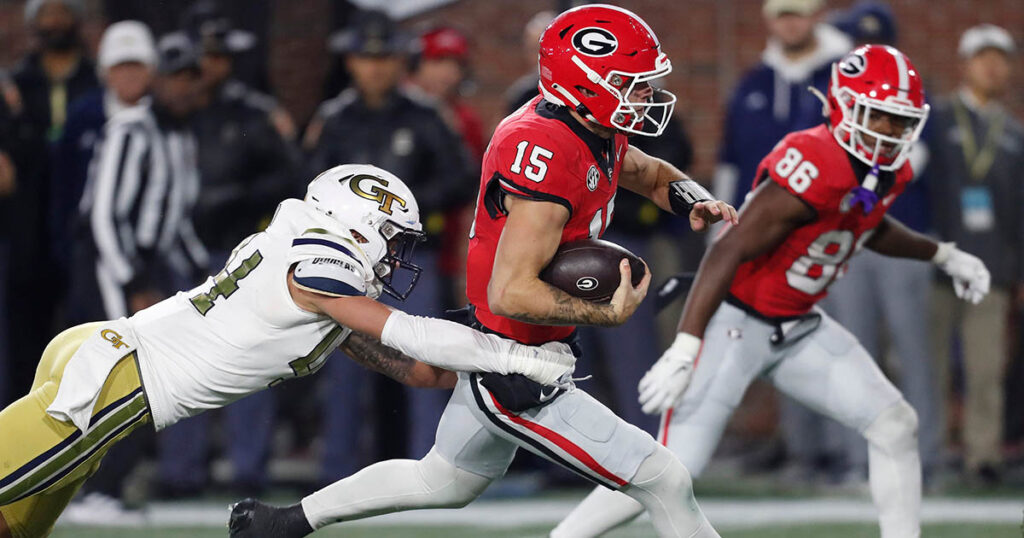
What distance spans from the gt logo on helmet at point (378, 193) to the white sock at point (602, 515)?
40.7 inches

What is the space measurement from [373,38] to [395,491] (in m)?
3.16

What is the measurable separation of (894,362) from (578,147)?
4.09m

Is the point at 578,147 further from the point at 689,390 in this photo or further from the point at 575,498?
the point at 575,498

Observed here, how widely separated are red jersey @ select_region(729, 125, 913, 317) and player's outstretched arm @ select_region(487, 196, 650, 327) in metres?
1.09

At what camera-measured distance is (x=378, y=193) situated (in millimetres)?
3893

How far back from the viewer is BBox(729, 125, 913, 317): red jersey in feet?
14.8

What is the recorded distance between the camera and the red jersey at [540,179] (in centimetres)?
361

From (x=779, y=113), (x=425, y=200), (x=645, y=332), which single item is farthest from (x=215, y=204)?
(x=779, y=113)

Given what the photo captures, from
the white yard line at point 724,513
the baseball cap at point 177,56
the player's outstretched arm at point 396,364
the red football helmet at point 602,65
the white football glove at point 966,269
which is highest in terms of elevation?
the red football helmet at point 602,65

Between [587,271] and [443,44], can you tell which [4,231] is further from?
[587,271]

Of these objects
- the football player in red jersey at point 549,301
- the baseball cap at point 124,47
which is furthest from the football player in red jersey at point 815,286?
the baseball cap at point 124,47

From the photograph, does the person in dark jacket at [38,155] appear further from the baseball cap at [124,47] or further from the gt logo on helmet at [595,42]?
the gt logo on helmet at [595,42]

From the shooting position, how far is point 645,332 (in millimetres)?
6840

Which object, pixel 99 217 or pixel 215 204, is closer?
pixel 99 217
